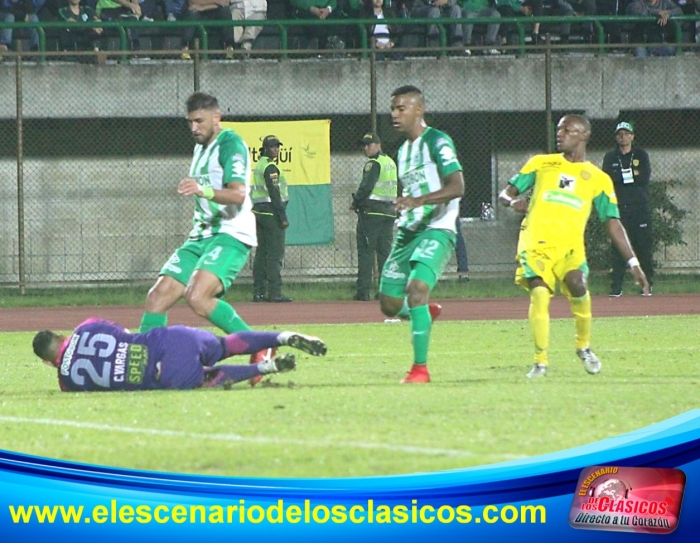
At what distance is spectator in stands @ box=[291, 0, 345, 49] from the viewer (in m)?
20.4

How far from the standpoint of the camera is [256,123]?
1844 cm

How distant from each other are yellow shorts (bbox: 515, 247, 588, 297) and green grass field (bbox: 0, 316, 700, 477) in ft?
2.25

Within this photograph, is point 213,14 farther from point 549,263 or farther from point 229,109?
point 549,263

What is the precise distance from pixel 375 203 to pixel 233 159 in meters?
7.90

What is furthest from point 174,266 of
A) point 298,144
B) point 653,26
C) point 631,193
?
point 653,26

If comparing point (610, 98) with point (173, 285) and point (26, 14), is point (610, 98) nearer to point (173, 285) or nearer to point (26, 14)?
point (26, 14)

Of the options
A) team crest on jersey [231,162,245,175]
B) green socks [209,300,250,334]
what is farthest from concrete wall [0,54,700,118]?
green socks [209,300,250,334]

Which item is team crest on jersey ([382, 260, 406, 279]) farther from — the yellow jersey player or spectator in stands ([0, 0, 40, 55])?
spectator in stands ([0, 0, 40, 55])

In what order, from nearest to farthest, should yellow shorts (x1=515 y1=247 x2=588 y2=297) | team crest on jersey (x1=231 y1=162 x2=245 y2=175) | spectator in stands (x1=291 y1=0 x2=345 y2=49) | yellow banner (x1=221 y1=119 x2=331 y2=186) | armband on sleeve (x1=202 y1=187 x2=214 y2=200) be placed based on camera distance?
armband on sleeve (x1=202 y1=187 x2=214 y2=200) → team crest on jersey (x1=231 y1=162 x2=245 y2=175) → yellow shorts (x1=515 y1=247 x2=588 y2=297) → yellow banner (x1=221 y1=119 x2=331 y2=186) → spectator in stands (x1=291 y1=0 x2=345 y2=49)

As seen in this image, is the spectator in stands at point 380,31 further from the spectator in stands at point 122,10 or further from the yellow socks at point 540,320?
the yellow socks at point 540,320

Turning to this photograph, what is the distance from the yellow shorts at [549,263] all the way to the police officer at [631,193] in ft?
24.9

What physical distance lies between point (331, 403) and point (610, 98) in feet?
46.0

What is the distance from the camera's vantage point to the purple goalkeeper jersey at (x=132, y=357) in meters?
7.73

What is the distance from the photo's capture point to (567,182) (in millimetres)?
9156
